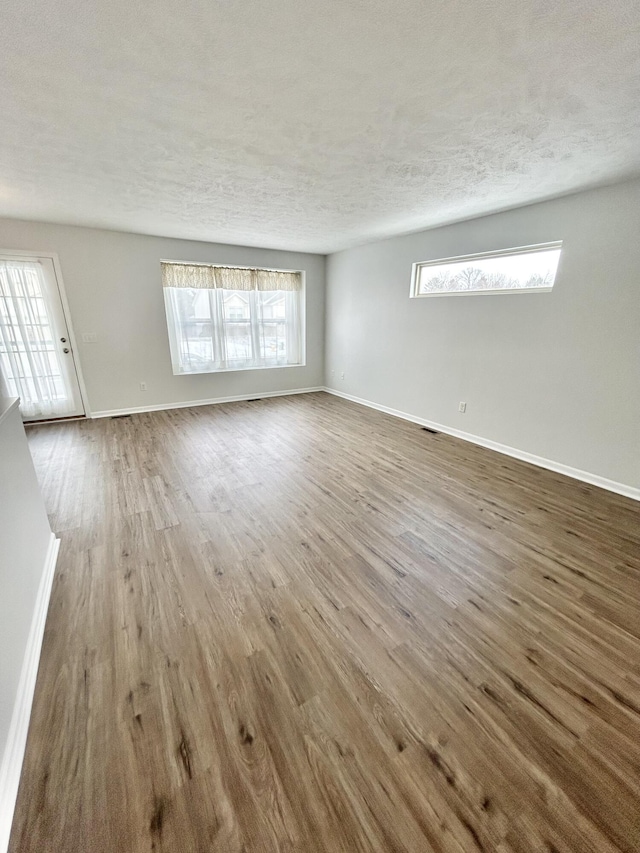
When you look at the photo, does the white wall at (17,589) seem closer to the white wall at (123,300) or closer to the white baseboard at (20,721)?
the white baseboard at (20,721)

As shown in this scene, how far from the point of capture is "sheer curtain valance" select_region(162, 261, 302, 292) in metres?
4.82

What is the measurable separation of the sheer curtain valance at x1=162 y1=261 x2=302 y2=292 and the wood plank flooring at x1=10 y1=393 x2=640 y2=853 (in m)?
3.43

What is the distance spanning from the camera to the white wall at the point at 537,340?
2.67 meters

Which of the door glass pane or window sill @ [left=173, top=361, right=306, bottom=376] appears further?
window sill @ [left=173, top=361, right=306, bottom=376]

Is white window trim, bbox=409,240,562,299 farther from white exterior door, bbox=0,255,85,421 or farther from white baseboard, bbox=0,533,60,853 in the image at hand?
white exterior door, bbox=0,255,85,421

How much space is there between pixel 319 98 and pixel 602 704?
9.58 feet

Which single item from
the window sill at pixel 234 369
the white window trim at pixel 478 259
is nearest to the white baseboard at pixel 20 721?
the window sill at pixel 234 369

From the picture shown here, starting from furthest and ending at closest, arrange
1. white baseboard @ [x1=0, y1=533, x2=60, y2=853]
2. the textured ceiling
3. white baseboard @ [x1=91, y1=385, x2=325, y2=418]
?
1. white baseboard @ [x1=91, y1=385, x2=325, y2=418]
2. the textured ceiling
3. white baseboard @ [x1=0, y1=533, x2=60, y2=853]

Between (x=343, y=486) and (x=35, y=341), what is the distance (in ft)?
14.2

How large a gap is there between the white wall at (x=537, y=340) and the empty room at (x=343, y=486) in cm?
3

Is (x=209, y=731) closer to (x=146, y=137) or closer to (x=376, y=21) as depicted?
(x=376, y=21)

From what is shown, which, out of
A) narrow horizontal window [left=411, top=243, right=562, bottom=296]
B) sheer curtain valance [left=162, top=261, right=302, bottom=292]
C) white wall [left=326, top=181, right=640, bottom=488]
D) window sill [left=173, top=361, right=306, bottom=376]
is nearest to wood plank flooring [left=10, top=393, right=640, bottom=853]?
white wall [left=326, top=181, right=640, bottom=488]

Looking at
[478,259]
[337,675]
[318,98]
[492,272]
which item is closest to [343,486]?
[337,675]

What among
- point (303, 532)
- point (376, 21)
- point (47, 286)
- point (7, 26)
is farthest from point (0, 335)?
point (376, 21)
